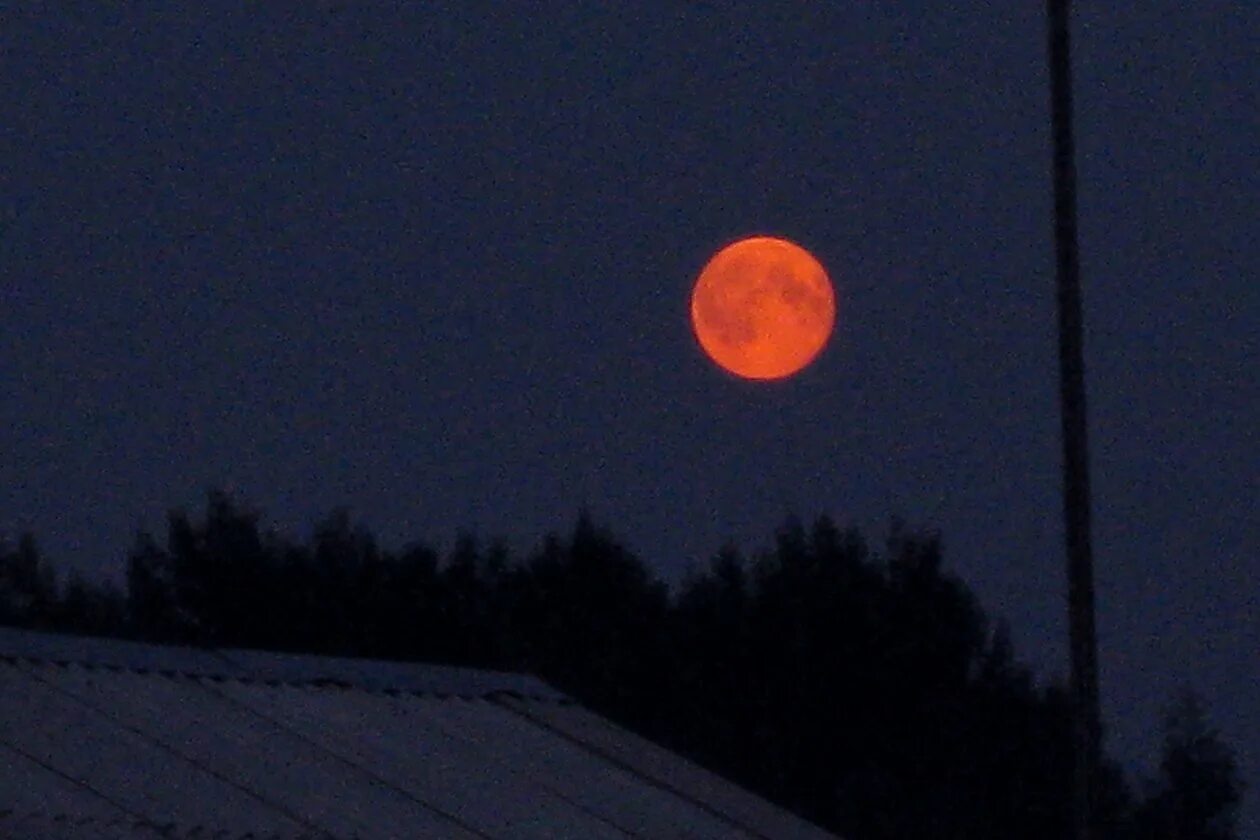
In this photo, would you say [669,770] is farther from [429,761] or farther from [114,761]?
[114,761]

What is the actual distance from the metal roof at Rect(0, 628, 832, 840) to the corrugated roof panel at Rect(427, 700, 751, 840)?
0.06 feet

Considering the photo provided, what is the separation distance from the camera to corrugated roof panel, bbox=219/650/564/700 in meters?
14.0

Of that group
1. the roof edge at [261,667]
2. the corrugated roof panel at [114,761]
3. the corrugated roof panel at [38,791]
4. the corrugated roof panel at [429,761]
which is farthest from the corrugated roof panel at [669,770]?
the corrugated roof panel at [38,791]

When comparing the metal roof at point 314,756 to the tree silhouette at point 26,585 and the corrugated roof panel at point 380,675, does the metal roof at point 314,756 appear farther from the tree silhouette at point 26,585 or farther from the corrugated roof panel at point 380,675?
the tree silhouette at point 26,585

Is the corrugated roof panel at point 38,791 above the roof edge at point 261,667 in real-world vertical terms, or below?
below

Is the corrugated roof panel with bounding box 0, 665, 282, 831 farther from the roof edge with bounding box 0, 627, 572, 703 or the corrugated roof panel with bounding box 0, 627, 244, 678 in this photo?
the roof edge with bounding box 0, 627, 572, 703

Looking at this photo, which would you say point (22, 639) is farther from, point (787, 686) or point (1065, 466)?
point (787, 686)

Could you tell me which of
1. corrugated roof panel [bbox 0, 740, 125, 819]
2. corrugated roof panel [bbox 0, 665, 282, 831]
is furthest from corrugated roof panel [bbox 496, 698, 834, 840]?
corrugated roof panel [bbox 0, 740, 125, 819]

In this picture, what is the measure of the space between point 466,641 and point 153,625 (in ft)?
16.6

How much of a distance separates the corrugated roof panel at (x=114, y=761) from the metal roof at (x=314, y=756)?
0.01 metres

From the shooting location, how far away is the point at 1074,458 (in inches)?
568

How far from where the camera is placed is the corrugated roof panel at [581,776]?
13.0 metres

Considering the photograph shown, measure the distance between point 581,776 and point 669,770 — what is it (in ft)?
3.69

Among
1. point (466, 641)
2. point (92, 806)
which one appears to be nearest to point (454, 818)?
point (92, 806)
